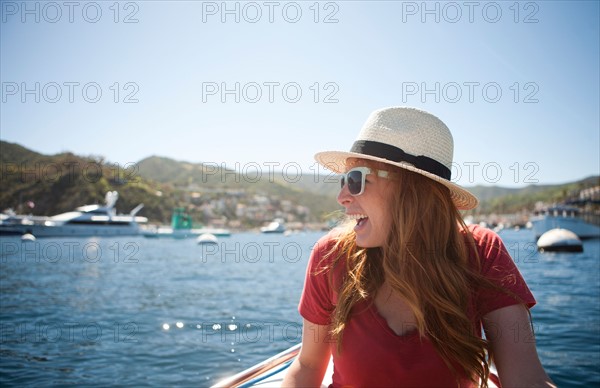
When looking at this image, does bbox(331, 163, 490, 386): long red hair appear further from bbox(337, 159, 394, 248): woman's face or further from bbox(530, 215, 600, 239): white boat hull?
bbox(530, 215, 600, 239): white boat hull

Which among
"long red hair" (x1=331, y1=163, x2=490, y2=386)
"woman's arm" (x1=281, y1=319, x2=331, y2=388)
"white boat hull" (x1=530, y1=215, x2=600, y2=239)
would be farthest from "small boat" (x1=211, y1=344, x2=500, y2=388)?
"white boat hull" (x1=530, y1=215, x2=600, y2=239)

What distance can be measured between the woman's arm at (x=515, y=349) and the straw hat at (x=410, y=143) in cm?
51

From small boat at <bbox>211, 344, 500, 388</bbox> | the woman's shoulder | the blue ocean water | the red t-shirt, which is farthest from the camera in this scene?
the blue ocean water

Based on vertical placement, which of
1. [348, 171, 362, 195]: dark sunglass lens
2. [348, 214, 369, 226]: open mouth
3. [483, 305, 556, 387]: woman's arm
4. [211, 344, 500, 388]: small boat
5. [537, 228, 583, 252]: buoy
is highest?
[348, 171, 362, 195]: dark sunglass lens

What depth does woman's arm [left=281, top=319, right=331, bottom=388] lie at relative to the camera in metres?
1.66

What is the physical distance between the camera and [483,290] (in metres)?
1.44

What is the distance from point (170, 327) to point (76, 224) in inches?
2117

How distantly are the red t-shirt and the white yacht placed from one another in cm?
5974

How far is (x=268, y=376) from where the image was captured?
3098mm

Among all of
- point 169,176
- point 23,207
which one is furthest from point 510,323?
point 169,176

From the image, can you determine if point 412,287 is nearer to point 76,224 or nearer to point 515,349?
point 515,349

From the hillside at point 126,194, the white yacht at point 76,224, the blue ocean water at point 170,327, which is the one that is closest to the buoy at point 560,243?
the hillside at point 126,194

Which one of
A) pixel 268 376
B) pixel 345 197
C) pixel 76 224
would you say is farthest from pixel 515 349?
pixel 76 224

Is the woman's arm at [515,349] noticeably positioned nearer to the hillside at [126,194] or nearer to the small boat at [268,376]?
the small boat at [268,376]
